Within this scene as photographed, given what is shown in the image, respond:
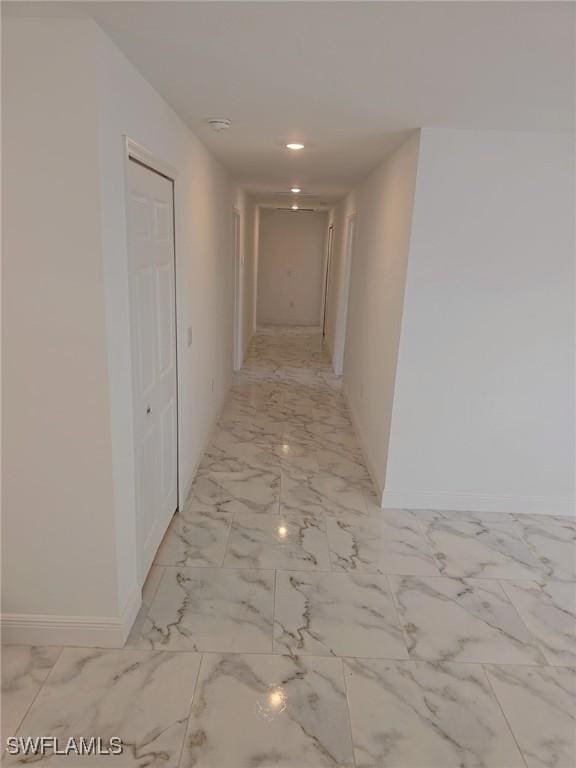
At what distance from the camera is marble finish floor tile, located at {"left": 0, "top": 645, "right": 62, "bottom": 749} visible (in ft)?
6.07

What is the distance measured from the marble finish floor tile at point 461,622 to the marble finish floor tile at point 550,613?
0.05 metres

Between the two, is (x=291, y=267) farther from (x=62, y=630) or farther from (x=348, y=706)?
(x=348, y=706)

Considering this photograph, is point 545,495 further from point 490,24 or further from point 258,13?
point 258,13

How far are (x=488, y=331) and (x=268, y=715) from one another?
238 centimetres

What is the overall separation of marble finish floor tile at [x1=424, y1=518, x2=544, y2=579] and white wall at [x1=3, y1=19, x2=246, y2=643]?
5.64 ft

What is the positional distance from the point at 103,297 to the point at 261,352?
20.2 ft

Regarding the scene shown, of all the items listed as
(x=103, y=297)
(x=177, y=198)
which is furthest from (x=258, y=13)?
(x=177, y=198)

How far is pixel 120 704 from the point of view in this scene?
192 centimetres

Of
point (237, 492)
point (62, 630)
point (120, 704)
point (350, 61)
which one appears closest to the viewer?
point (350, 61)

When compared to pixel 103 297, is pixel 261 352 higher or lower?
lower

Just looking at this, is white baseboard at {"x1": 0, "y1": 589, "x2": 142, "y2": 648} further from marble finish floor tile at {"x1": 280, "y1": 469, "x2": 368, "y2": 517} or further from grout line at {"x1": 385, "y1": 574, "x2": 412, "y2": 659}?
marble finish floor tile at {"x1": 280, "y1": 469, "x2": 368, "y2": 517}

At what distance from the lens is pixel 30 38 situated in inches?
63.8

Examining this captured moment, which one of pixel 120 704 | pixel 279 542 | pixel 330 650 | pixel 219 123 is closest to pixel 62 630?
pixel 120 704

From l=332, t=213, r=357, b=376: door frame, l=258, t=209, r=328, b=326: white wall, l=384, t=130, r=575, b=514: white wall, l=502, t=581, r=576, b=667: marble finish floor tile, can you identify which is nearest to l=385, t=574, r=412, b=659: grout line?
l=502, t=581, r=576, b=667: marble finish floor tile
